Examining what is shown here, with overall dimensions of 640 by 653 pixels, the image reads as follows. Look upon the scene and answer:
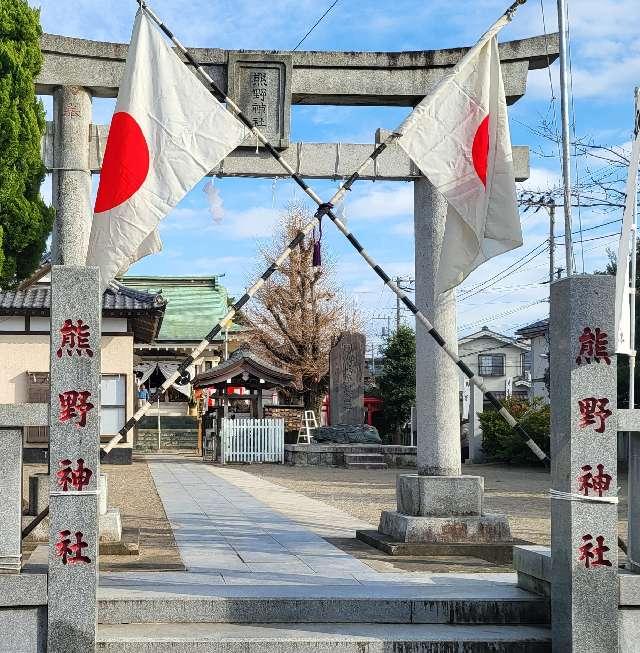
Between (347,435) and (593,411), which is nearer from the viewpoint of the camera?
(593,411)

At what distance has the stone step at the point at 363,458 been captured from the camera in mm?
26422

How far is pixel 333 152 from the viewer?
388 inches

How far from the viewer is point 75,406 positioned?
5.48 metres

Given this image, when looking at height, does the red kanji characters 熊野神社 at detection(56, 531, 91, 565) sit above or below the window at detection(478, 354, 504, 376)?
below

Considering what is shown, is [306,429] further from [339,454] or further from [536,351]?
[536,351]

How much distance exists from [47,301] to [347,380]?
9691mm

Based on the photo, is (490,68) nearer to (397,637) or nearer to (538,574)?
(538,574)

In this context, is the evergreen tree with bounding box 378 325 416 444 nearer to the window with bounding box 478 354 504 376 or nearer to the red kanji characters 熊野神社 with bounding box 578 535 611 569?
the window with bounding box 478 354 504 376

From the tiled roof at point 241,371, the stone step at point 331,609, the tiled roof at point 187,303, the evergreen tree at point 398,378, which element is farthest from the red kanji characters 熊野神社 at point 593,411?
the tiled roof at point 187,303

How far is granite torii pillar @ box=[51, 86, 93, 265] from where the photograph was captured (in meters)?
9.13

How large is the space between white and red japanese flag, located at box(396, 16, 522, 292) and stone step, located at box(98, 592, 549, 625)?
284 cm

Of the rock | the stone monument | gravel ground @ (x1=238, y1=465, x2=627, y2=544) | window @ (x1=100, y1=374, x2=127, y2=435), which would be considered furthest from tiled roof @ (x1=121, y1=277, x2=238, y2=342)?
gravel ground @ (x1=238, y1=465, x2=627, y2=544)

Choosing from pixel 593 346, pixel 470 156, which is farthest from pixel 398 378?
pixel 593 346

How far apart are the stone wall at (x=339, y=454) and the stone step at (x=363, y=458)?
0.73 feet
